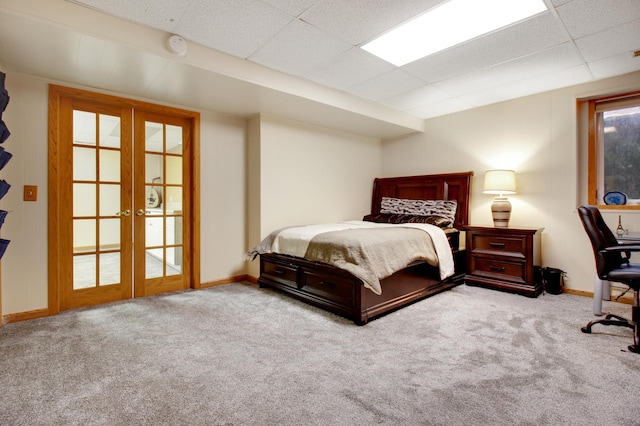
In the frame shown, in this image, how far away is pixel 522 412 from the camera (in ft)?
5.11

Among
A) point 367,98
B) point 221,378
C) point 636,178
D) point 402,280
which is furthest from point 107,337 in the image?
point 636,178

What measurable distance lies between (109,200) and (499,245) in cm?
443

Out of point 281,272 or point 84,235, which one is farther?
point 281,272

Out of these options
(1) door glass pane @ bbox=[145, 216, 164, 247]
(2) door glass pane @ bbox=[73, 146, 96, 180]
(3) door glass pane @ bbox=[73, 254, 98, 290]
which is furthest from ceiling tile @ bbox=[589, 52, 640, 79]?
(3) door glass pane @ bbox=[73, 254, 98, 290]

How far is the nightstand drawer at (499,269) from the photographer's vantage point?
11.9 feet

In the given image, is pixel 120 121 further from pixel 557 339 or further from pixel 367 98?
pixel 557 339

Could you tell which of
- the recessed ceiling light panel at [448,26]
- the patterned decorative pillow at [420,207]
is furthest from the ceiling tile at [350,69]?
the patterned decorative pillow at [420,207]

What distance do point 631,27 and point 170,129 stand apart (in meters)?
4.45

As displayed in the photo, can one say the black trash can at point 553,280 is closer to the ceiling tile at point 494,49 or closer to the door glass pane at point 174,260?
the ceiling tile at point 494,49

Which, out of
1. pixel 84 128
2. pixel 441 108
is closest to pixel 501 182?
pixel 441 108

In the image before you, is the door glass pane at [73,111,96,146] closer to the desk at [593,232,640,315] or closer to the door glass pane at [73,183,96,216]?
the door glass pane at [73,183,96,216]

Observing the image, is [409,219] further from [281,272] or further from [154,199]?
[154,199]

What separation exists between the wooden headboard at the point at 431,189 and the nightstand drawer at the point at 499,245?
0.96 feet

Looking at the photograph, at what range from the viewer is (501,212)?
3.99m
